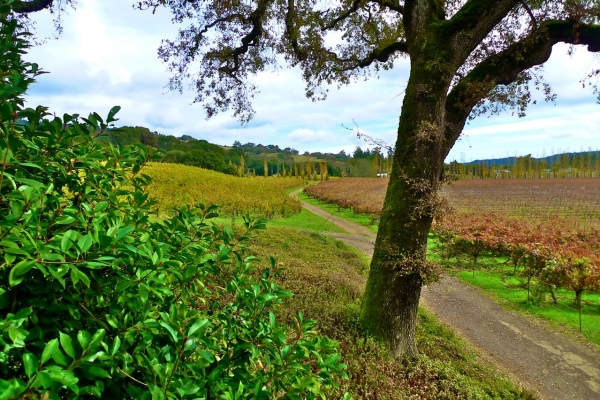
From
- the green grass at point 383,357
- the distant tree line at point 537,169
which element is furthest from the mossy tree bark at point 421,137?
the distant tree line at point 537,169

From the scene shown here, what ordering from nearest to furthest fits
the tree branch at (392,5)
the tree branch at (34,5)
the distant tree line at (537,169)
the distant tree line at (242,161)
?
the tree branch at (34,5)
the tree branch at (392,5)
the distant tree line at (242,161)
the distant tree line at (537,169)

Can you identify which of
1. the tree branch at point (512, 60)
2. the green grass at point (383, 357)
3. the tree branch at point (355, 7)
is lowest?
the green grass at point (383, 357)

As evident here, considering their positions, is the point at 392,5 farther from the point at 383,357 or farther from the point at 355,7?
the point at 383,357

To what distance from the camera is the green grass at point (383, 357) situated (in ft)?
13.1

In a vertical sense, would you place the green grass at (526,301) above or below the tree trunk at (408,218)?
below

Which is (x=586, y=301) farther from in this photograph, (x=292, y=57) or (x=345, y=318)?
(x=292, y=57)

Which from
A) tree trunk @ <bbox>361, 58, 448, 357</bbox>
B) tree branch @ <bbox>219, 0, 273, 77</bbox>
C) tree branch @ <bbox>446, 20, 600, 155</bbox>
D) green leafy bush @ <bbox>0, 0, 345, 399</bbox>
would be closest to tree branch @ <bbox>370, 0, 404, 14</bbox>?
tree trunk @ <bbox>361, 58, 448, 357</bbox>

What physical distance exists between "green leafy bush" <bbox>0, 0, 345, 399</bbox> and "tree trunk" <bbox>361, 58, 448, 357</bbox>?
317 centimetres

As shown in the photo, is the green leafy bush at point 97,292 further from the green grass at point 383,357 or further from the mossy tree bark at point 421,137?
the mossy tree bark at point 421,137

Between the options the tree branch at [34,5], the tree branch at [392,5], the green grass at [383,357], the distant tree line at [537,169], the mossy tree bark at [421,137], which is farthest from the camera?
the distant tree line at [537,169]

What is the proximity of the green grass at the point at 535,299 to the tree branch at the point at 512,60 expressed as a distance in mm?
6299

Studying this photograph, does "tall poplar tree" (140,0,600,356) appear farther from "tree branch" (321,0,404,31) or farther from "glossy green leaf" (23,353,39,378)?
"glossy green leaf" (23,353,39,378)

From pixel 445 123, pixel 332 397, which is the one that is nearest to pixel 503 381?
pixel 332 397

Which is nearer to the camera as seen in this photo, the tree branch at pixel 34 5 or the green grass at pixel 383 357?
the green grass at pixel 383 357
